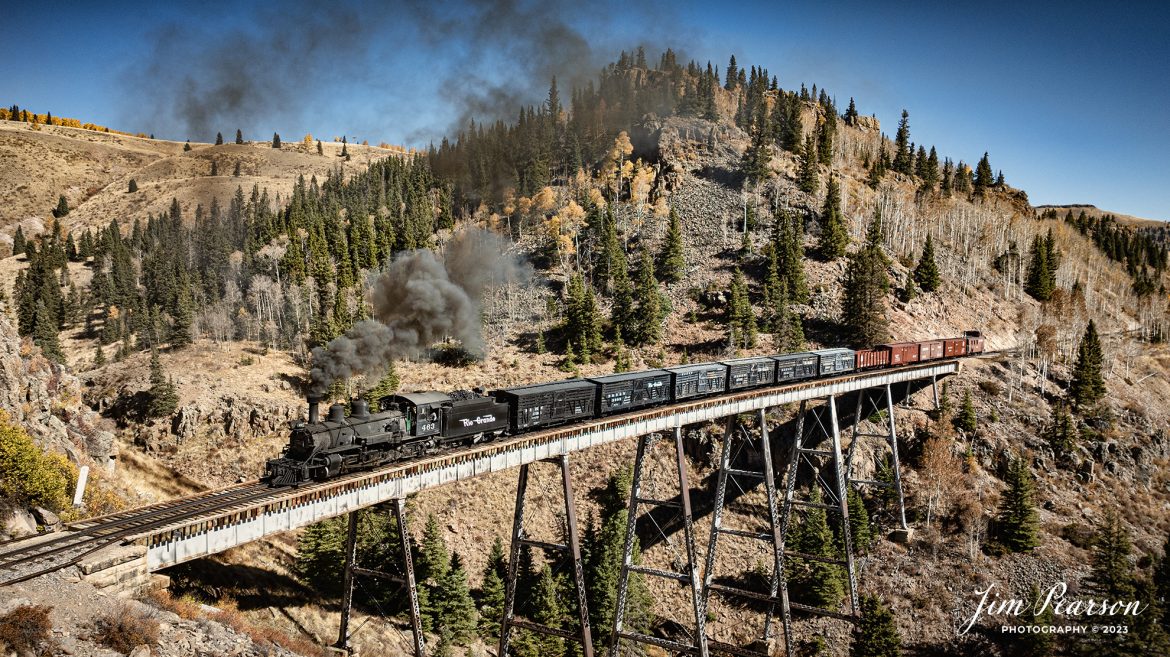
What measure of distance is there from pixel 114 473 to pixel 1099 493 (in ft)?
226

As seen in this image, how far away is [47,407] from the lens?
123ft

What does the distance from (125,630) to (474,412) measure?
43.4ft

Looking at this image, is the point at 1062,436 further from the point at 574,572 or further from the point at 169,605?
the point at 169,605

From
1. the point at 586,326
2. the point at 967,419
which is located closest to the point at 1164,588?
the point at 967,419

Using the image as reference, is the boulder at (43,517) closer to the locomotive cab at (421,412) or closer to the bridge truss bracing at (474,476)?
the bridge truss bracing at (474,476)

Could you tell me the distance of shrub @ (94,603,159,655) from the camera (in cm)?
1423

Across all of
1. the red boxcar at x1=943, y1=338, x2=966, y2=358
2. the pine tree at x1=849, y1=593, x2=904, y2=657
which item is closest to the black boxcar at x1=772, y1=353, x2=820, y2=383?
the pine tree at x1=849, y1=593, x2=904, y2=657

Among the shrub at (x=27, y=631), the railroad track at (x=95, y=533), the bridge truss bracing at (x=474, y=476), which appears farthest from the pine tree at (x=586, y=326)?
the shrub at (x=27, y=631)

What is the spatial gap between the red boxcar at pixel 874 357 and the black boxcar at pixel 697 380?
1459 cm

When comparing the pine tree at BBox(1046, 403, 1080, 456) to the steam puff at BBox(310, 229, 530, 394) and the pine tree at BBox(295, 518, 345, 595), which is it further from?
the pine tree at BBox(295, 518, 345, 595)

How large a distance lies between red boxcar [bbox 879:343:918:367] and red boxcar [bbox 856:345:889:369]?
1.39 feet

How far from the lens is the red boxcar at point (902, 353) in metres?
50.1

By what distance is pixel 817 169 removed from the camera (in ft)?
326

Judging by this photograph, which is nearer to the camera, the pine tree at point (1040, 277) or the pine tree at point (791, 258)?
the pine tree at point (791, 258)
